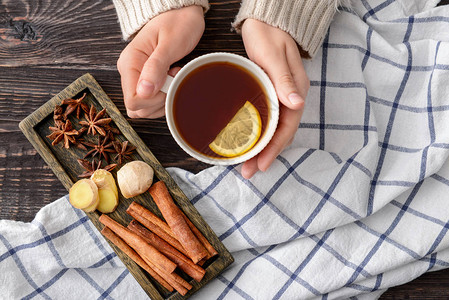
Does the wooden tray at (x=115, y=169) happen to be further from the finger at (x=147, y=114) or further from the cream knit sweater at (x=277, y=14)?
the cream knit sweater at (x=277, y=14)

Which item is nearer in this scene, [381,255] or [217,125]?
[217,125]

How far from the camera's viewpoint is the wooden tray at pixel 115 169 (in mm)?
1025

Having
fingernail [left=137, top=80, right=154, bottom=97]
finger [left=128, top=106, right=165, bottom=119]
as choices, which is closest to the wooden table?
finger [left=128, top=106, right=165, bottom=119]

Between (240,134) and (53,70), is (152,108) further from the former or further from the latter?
(53,70)

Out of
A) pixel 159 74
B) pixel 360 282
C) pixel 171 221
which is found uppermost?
pixel 159 74

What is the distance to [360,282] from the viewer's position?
1.05m

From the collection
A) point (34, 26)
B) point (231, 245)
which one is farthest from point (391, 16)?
point (34, 26)

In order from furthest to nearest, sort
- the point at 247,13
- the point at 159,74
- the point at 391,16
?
the point at 391,16, the point at 247,13, the point at 159,74

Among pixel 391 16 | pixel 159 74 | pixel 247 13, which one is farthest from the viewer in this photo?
pixel 391 16

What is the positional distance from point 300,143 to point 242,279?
1.18 ft

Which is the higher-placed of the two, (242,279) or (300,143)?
(300,143)

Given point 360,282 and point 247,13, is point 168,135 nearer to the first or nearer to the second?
point 247,13

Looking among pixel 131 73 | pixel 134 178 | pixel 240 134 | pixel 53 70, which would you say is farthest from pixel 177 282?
pixel 53 70

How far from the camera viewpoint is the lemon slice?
2.95 ft
